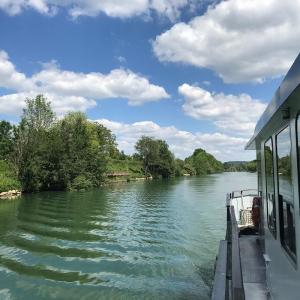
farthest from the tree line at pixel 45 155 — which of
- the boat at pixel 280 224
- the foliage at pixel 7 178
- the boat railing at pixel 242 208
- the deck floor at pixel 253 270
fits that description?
the boat at pixel 280 224

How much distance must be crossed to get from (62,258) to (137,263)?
8.16ft

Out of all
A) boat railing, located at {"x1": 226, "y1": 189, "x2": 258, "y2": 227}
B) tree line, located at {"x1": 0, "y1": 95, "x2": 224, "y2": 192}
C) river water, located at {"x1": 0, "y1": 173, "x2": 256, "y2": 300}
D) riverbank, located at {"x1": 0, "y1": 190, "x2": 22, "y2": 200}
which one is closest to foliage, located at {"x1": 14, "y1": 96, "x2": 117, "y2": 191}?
tree line, located at {"x1": 0, "y1": 95, "x2": 224, "y2": 192}

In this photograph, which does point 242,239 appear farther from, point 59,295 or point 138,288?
point 59,295

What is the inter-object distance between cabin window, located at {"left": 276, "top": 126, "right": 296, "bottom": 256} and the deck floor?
1.31m

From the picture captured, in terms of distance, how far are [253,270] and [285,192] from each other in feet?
9.06

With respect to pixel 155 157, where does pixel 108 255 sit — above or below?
below

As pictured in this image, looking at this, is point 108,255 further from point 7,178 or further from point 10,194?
point 7,178

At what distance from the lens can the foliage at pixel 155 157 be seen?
101500 millimetres

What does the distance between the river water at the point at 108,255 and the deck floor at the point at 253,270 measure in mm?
1836

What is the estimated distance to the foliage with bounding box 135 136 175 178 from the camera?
10150 cm

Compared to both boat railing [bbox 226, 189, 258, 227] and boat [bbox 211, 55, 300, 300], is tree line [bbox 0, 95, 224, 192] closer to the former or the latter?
boat railing [bbox 226, 189, 258, 227]

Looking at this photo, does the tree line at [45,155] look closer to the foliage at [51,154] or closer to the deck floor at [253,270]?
the foliage at [51,154]

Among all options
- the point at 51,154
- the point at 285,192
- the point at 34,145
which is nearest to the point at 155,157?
the point at 51,154

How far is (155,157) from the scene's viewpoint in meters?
102
